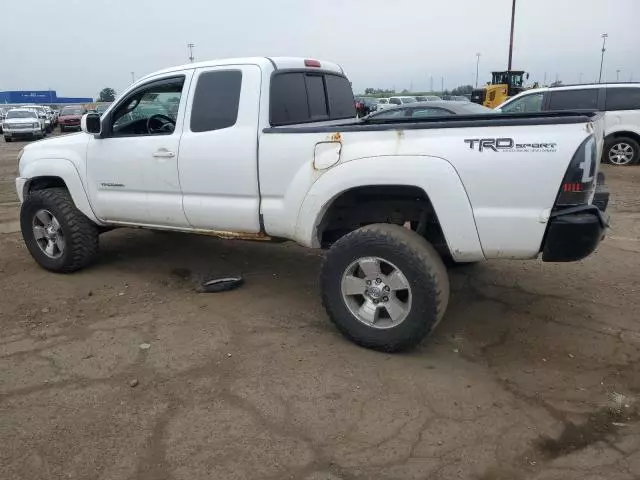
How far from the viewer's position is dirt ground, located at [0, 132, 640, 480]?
9.20 ft

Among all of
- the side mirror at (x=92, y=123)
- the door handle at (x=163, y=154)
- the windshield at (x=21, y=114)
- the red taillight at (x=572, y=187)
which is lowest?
the windshield at (x=21, y=114)

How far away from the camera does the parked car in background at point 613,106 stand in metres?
12.1

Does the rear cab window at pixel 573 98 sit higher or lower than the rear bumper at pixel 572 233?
higher

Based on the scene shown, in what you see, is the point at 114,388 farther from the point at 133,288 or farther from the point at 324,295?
the point at 133,288

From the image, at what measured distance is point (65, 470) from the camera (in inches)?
108

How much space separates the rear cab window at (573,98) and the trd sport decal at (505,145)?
10196 millimetres

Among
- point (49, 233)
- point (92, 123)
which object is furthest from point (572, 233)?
point (49, 233)

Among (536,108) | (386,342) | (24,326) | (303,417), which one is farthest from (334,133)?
(536,108)

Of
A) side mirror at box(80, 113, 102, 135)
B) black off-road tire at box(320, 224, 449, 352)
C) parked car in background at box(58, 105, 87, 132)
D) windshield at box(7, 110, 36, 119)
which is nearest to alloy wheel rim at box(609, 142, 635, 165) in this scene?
black off-road tire at box(320, 224, 449, 352)

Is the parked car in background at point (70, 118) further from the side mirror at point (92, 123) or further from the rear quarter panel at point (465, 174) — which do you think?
the rear quarter panel at point (465, 174)

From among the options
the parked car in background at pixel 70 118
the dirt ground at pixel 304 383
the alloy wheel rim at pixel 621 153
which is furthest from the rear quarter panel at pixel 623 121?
the parked car in background at pixel 70 118

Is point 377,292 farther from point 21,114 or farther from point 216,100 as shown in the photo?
point 21,114

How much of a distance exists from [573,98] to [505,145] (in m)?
10.6

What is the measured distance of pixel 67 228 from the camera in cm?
544
